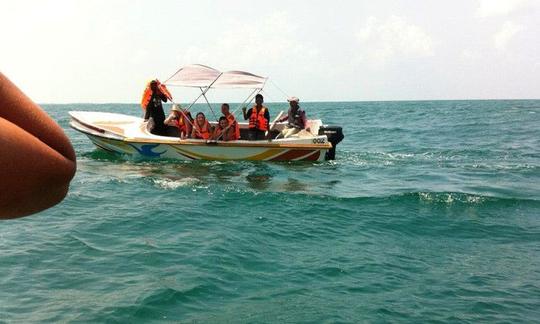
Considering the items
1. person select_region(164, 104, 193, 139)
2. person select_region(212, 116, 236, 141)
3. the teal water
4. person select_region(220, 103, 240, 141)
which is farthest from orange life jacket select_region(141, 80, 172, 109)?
the teal water

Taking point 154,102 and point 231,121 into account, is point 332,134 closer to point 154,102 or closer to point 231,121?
point 231,121

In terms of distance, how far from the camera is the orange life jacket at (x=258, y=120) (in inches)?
670

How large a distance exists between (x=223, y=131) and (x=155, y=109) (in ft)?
10.2

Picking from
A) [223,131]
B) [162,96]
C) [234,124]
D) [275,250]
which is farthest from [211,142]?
[275,250]

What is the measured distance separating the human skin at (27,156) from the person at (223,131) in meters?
14.4

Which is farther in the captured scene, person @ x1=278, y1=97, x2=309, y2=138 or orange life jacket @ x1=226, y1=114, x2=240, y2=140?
person @ x1=278, y1=97, x2=309, y2=138

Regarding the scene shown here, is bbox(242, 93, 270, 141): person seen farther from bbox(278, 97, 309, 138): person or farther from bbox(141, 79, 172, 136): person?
bbox(141, 79, 172, 136): person

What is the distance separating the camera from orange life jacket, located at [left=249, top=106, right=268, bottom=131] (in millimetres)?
17016

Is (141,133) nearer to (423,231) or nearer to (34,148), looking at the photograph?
(423,231)

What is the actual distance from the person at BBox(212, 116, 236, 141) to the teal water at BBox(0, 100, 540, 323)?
1.83m


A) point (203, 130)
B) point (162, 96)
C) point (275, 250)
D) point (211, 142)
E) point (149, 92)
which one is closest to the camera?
point (275, 250)

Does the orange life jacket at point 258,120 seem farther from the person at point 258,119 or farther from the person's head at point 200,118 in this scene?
the person's head at point 200,118

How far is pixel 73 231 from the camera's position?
8086 millimetres

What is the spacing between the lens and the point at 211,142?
1550cm
